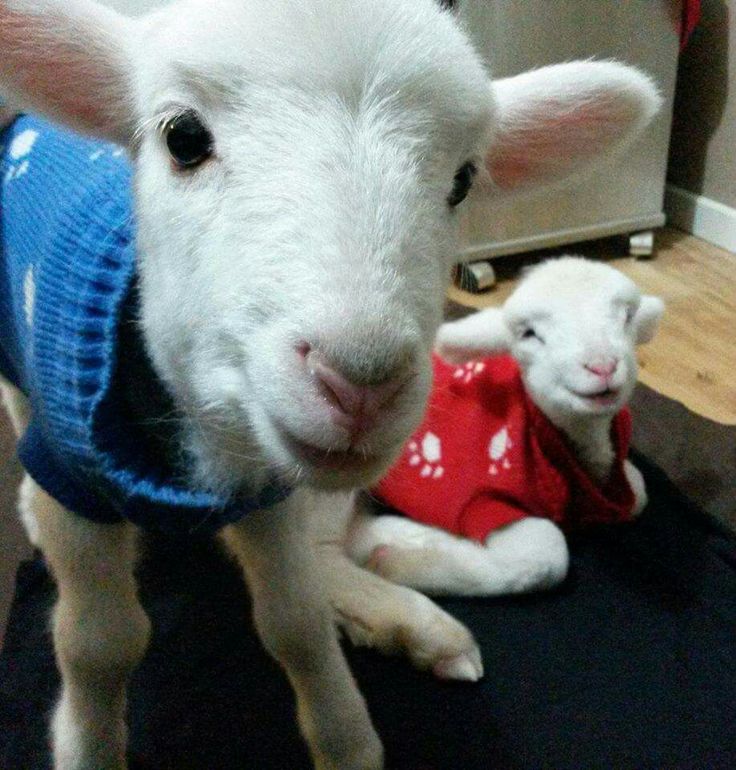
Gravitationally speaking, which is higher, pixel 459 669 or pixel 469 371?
pixel 469 371

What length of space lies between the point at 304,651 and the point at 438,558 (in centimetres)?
30

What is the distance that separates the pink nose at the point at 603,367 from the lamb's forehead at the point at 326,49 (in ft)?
1.93

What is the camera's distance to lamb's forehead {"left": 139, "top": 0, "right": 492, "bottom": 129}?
1.62ft

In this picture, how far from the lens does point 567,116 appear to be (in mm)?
750

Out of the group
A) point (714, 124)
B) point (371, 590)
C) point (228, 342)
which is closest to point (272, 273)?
point (228, 342)

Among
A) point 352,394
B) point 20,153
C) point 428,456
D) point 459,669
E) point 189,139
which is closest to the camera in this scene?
point 352,394

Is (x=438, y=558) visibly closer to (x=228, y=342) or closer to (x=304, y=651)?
(x=304, y=651)

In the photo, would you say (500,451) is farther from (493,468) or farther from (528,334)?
(528,334)

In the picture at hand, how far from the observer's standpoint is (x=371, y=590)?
3.48ft

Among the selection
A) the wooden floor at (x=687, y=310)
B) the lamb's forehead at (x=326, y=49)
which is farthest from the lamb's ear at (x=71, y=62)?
the wooden floor at (x=687, y=310)

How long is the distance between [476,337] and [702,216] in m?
1.51

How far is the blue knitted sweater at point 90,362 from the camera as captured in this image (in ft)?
2.14

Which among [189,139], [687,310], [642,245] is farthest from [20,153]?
[642,245]

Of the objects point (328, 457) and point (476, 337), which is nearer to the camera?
point (328, 457)
